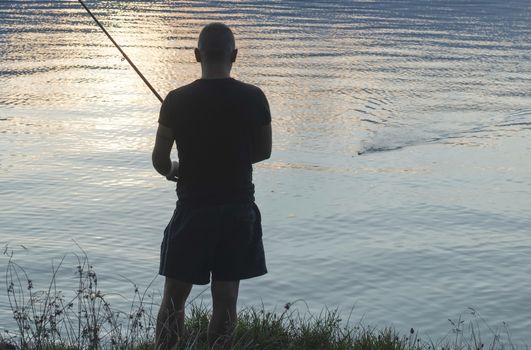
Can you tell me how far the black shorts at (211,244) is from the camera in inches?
226

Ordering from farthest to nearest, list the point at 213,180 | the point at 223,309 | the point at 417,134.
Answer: the point at 417,134 < the point at 223,309 < the point at 213,180

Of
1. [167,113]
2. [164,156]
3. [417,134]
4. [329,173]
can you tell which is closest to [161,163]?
[164,156]

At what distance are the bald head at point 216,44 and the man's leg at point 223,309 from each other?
1.21m

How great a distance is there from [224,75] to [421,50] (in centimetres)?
2475

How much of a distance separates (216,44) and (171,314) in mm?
1473

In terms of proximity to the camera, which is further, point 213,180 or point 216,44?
point 213,180

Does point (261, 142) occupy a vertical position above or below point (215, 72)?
below

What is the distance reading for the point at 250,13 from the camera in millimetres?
40688

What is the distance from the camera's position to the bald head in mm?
5625

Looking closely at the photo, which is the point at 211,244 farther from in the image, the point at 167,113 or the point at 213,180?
the point at 167,113

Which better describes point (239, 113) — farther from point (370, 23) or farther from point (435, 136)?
point (370, 23)

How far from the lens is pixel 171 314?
5801 millimetres

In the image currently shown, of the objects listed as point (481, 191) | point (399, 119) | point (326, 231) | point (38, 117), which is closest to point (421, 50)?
point (399, 119)

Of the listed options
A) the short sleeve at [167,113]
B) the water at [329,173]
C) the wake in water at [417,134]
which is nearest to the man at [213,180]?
the short sleeve at [167,113]
